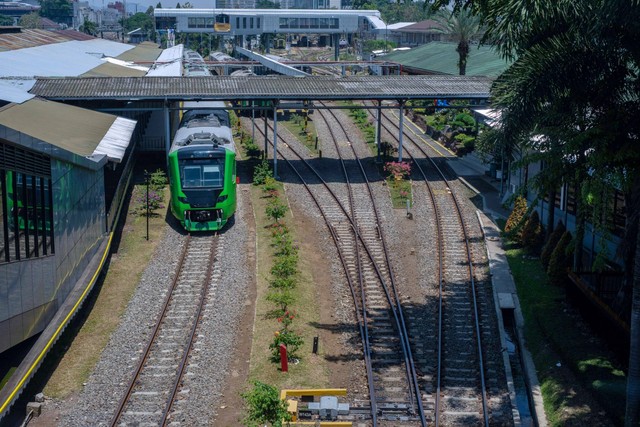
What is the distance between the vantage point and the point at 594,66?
16.5 m

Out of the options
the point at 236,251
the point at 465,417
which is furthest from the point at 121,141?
the point at 465,417

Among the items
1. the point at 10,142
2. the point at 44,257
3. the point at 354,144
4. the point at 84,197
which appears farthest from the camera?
the point at 354,144

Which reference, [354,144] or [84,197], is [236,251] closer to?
[84,197]

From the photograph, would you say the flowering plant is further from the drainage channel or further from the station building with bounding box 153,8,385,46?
the station building with bounding box 153,8,385,46

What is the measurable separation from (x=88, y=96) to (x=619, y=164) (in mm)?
22706

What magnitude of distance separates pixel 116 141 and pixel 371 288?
29.8ft

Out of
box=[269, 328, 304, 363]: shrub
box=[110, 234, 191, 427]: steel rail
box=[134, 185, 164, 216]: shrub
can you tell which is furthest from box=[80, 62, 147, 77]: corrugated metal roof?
box=[269, 328, 304, 363]: shrub

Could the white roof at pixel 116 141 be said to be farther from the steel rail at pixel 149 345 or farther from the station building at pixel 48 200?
the steel rail at pixel 149 345

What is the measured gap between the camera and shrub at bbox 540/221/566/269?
24.9 meters

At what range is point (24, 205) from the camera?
15992 millimetres

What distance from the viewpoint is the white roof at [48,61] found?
130 feet

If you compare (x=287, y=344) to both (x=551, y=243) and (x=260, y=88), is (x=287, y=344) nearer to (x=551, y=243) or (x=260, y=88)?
(x=551, y=243)

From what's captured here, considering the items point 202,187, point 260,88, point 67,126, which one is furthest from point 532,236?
point 67,126

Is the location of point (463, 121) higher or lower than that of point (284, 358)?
higher
